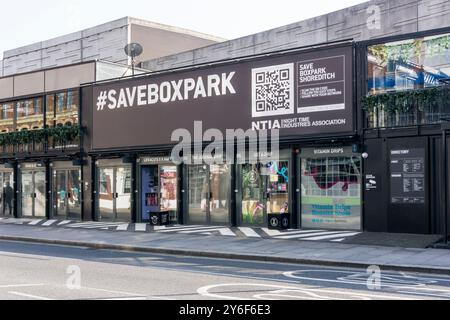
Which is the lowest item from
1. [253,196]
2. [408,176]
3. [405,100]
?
[253,196]

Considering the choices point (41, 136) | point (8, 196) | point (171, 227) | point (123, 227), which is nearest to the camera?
point (171, 227)

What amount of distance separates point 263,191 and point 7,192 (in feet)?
49.6

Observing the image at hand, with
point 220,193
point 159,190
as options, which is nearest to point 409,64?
point 220,193

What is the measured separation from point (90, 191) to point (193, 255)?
1162cm

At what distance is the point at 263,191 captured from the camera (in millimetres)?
20750

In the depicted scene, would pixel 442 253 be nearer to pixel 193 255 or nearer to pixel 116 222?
pixel 193 255

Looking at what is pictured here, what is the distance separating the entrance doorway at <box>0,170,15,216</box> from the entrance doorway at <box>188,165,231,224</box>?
11323 mm

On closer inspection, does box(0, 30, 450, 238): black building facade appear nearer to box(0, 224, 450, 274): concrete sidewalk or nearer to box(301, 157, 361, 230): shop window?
box(301, 157, 361, 230): shop window

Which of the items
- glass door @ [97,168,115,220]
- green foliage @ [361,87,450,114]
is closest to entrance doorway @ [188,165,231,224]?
glass door @ [97,168,115,220]

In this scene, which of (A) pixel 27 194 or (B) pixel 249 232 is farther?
(A) pixel 27 194

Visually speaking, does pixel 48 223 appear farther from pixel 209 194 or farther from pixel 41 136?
pixel 209 194

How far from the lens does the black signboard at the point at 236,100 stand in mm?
18922

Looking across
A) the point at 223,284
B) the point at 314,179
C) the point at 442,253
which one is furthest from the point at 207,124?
the point at 223,284

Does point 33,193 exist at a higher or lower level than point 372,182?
lower
